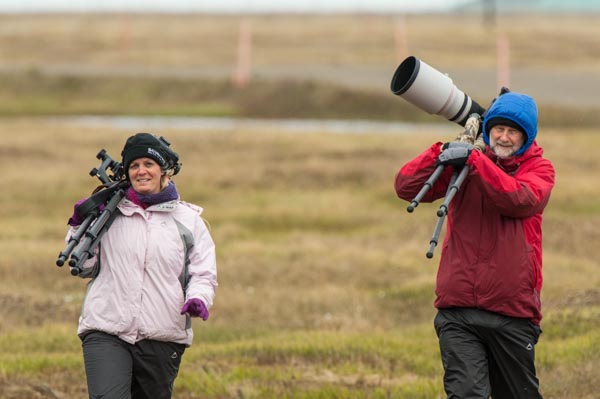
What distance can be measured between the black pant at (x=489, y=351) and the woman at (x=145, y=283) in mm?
1346

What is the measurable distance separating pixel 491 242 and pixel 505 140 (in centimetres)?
57

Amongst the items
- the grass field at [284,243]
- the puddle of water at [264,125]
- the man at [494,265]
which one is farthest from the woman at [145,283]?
the puddle of water at [264,125]

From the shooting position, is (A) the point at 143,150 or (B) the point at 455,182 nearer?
(B) the point at 455,182

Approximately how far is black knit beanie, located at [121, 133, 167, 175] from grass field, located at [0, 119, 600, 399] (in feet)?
8.32

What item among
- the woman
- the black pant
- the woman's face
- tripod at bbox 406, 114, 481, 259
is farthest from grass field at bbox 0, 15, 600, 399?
tripod at bbox 406, 114, 481, 259

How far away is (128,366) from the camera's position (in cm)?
658

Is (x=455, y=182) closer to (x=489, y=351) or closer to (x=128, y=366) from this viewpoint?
(x=489, y=351)

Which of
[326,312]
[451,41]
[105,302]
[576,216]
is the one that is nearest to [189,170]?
[576,216]

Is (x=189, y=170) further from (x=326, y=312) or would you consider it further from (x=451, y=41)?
(x=451, y=41)

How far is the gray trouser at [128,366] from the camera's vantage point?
6.43 m

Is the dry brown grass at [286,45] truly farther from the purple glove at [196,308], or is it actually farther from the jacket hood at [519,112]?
the purple glove at [196,308]

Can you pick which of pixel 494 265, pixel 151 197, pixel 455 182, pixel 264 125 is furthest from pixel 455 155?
pixel 264 125

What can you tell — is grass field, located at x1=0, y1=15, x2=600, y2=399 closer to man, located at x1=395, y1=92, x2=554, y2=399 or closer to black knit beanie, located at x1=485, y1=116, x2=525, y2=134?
man, located at x1=395, y1=92, x2=554, y2=399

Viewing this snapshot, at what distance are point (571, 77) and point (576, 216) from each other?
2484 centimetres
